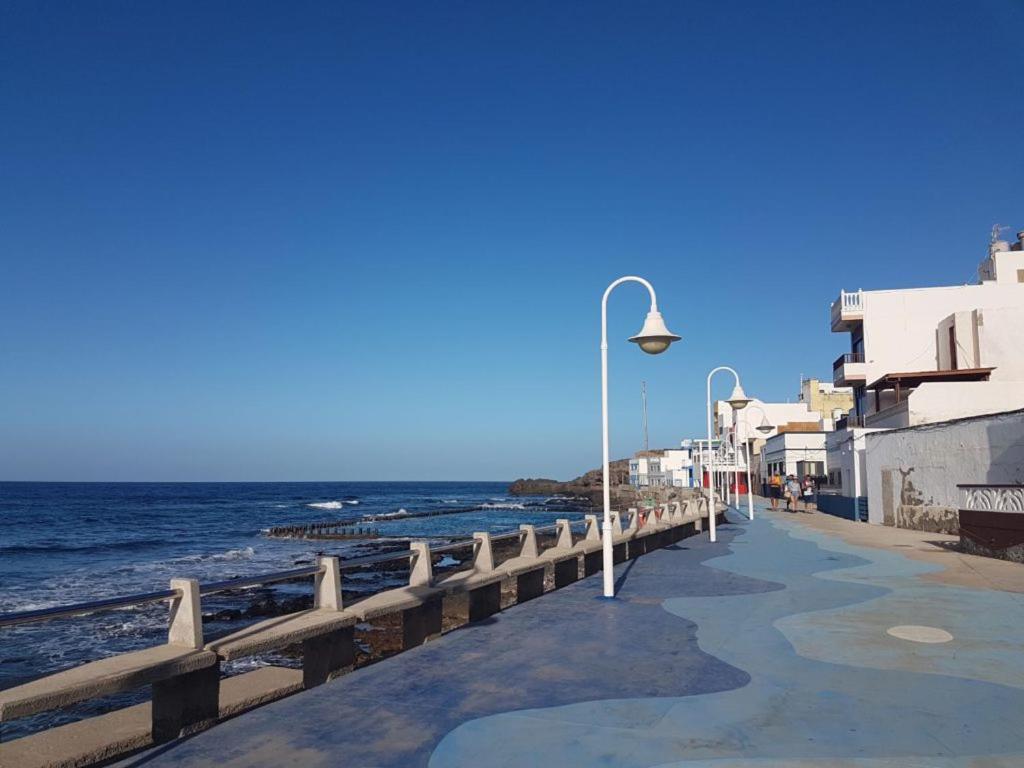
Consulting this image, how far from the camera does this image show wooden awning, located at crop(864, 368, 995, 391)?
33.8 metres

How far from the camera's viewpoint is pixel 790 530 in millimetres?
27344

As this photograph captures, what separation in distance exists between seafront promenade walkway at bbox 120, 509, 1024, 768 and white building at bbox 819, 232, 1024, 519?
20.0 m

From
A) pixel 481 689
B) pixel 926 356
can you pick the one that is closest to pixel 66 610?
pixel 481 689

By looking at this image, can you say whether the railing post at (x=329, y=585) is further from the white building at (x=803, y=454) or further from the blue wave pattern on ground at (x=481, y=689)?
the white building at (x=803, y=454)

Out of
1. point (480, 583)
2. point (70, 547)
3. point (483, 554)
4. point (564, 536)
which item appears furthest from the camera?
point (70, 547)

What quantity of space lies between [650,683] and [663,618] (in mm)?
3393

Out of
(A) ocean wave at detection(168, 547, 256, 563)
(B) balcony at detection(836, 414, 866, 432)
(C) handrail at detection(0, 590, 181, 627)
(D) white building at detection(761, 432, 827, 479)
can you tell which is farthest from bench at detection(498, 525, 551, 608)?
(D) white building at detection(761, 432, 827, 479)

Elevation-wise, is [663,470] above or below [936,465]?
below

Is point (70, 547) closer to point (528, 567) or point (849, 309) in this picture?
point (528, 567)

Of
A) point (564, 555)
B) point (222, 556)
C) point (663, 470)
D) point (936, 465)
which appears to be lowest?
point (222, 556)

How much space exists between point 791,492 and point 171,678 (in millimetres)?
38012

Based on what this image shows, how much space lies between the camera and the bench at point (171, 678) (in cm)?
A: 577

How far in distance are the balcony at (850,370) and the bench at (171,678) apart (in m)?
42.7

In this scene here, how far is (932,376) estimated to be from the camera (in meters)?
34.7
